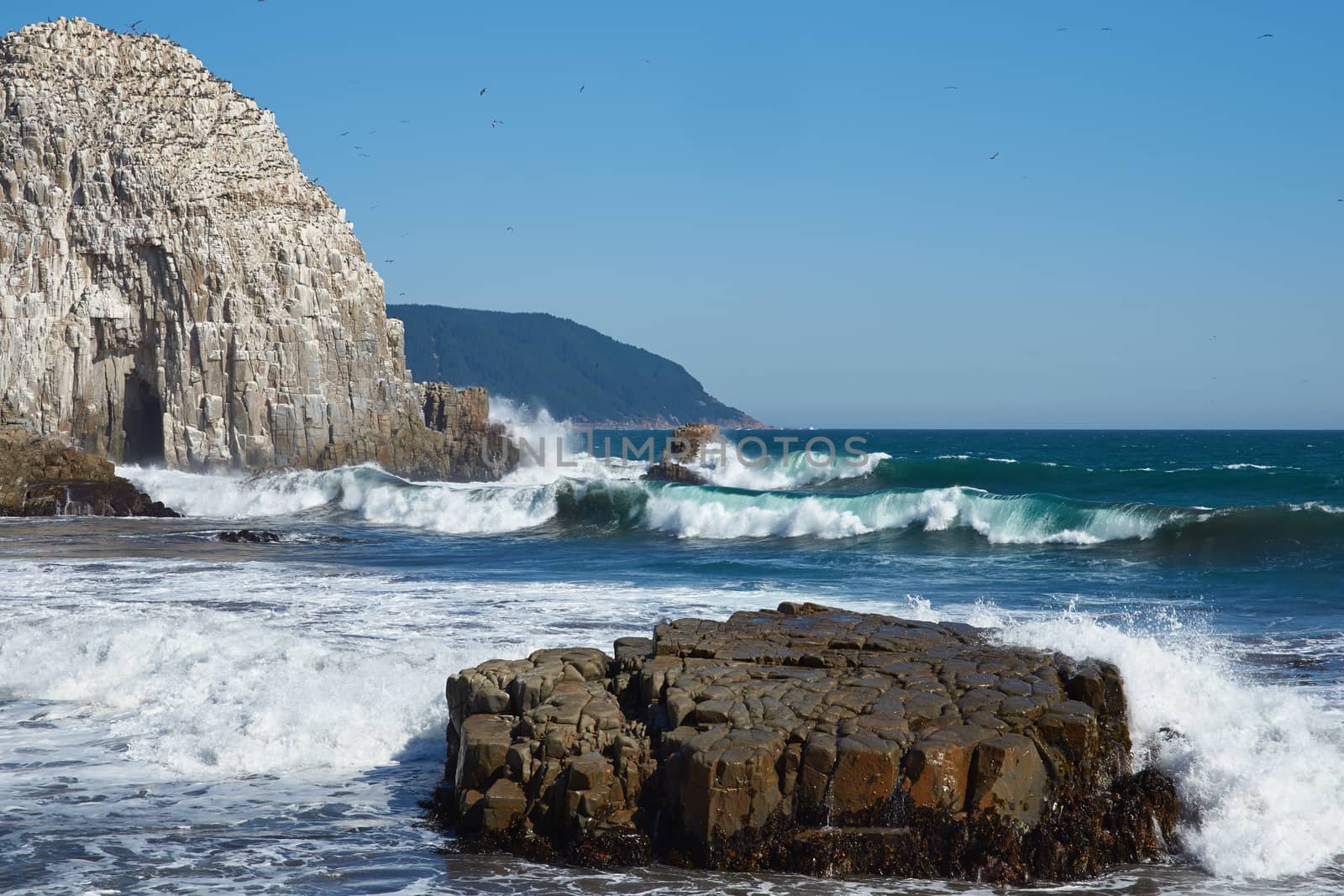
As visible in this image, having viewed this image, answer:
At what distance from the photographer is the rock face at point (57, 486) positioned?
94.9ft

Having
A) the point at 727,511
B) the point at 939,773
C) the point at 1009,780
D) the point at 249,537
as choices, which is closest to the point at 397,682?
the point at 939,773

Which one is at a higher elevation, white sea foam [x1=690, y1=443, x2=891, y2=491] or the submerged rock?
white sea foam [x1=690, y1=443, x2=891, y2=491]

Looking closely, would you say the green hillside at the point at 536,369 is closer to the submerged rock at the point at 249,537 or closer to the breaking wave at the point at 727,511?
the breaking wave at the point at 727,511

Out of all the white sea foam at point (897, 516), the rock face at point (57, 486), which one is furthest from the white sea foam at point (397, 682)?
the rock face at point (57, 486)

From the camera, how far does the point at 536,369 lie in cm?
18312

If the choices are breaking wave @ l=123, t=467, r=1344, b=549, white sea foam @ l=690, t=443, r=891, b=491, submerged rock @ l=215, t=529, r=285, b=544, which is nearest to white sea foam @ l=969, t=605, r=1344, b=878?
breaking wave @ l=123, t=467, r=1344, b=549

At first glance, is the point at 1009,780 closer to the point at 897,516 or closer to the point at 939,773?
the point at 939,773

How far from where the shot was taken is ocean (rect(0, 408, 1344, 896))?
6234mm

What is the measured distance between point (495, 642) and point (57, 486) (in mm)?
23040

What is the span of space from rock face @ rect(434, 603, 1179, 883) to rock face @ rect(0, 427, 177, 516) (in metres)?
25.5

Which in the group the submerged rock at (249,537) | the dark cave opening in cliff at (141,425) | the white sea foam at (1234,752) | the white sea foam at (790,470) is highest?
the dark cave opening in cliff at (141,425)

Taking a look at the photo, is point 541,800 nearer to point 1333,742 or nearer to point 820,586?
point 1333,742

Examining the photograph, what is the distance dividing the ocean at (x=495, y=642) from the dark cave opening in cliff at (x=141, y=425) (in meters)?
12.0

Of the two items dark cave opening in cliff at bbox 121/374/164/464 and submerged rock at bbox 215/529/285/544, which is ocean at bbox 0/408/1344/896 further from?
dark cave opening in cliff at bbox 121/374/164/464
